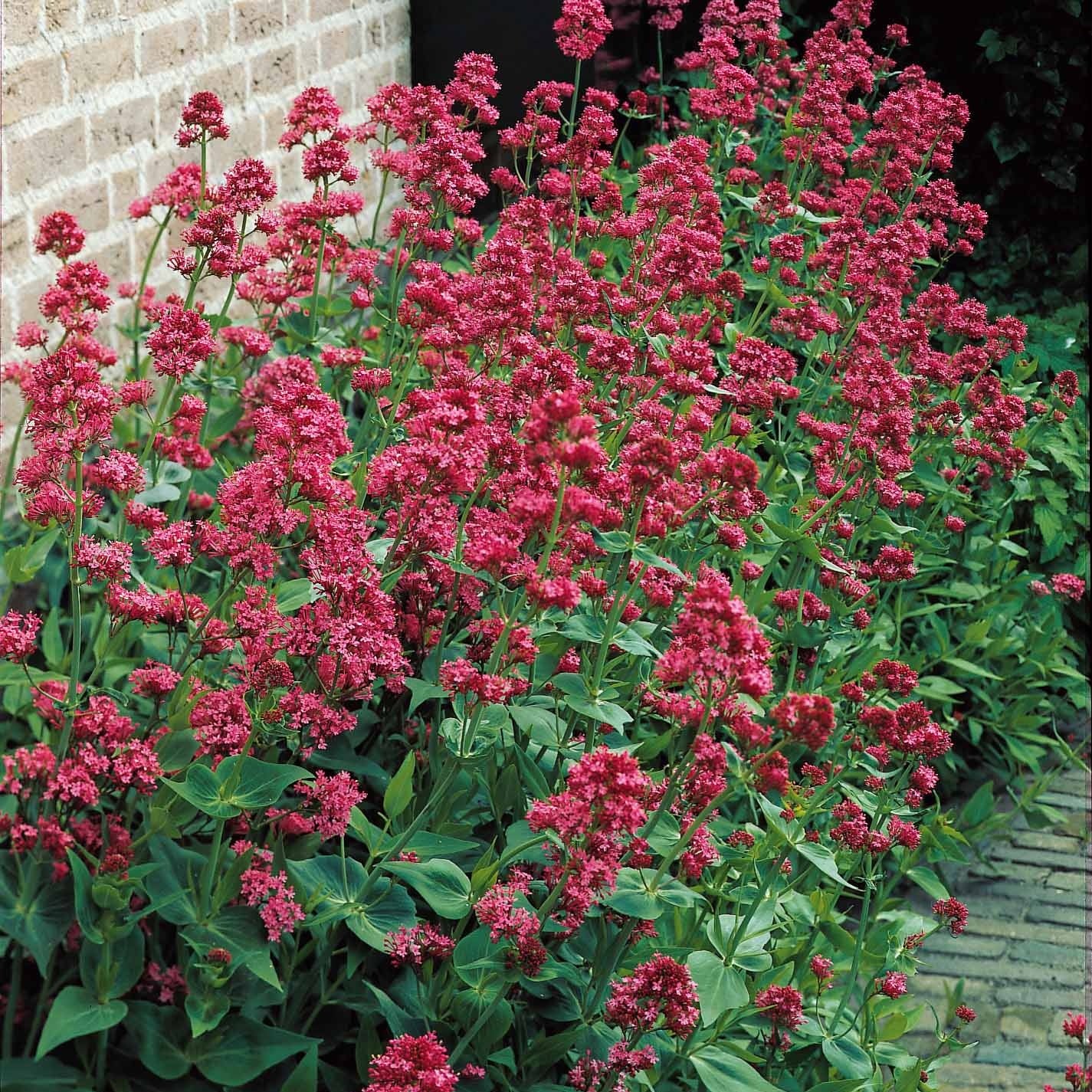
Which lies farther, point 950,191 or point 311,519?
point 950,191

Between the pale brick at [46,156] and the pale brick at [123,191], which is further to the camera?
the pale brick at [123,191]

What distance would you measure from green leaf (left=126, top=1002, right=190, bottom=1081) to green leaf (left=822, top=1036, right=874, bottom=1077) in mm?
1435

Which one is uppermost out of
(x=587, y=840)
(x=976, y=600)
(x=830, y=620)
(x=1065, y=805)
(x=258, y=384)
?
(x=587, y=840)

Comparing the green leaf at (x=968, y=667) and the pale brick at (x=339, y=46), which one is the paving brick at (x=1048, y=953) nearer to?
the green leaf at (x=968, y=667)

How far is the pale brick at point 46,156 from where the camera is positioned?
405cm

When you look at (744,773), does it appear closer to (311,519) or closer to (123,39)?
(311,519)

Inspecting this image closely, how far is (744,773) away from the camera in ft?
8.18

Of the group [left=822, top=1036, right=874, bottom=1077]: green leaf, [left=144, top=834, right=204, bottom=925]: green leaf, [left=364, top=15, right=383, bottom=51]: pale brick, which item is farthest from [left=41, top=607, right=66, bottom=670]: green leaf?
[left=364, top=15, right=383, bottom=51]: pale brick

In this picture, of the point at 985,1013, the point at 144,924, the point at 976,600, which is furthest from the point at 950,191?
the point at 144,924

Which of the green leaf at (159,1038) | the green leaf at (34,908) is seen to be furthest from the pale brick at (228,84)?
the green leaf at (159,1038)

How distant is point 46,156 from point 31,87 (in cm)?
21

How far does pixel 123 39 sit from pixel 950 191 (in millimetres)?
2892

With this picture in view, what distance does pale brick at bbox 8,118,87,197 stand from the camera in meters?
4.05

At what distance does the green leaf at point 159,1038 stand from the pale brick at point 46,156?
269 cm
